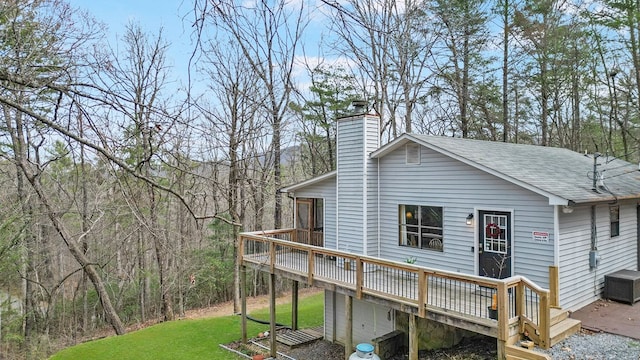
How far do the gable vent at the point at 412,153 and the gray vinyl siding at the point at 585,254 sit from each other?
3.44 meters

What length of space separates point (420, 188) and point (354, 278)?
2740 mm

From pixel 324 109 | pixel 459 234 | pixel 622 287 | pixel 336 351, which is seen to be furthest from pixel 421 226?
pixel 324 109

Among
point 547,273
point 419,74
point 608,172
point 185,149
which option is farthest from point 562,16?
point 185,149

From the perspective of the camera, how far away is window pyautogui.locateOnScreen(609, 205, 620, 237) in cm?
973

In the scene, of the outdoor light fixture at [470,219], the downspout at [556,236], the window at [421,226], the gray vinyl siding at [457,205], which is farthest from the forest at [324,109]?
the downspout at [556,236]

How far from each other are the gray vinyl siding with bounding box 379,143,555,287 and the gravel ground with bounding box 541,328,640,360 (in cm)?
114

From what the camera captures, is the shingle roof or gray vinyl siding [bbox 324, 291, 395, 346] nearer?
the shingle roof

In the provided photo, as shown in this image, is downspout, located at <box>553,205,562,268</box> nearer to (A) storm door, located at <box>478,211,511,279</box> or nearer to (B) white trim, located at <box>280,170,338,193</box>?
(A) storm door, located at <box>478,211,511,279</box>

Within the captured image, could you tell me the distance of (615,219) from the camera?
9.89 meters

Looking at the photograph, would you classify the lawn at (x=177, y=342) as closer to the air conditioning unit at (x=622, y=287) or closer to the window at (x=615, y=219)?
the air conditioning unit at (x=622, y=287)

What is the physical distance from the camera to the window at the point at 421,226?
9578 millimetres

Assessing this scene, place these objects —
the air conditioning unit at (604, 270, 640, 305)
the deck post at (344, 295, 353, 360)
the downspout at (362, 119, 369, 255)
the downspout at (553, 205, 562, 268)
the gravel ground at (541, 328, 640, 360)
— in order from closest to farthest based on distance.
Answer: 1. the gravel ground at (541, 328, 640, 360)
2. the downspout at (553, 205, 562, 268)
3. the air conditioning unit at (604, 270, 640, 305)
4. the deck post at (344, 295, 353, 360)
5. the downspout at (362, 119, 369, 255)

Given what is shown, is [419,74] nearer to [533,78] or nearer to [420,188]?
[533,78]

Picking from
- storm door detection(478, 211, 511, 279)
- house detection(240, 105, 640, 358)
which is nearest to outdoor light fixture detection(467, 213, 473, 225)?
house detection(240, 105, 640, 358)
